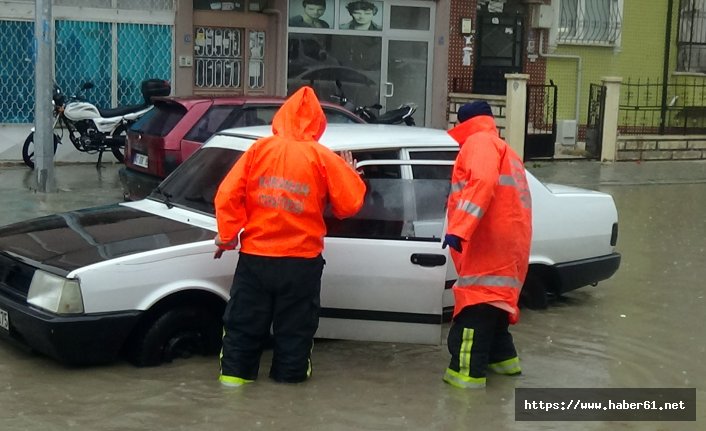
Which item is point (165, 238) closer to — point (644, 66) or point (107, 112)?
point (107, 112)

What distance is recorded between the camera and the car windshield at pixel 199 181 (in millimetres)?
7059

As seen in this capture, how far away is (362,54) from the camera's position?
18.7 metres

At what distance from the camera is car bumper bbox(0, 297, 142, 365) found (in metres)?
5.95

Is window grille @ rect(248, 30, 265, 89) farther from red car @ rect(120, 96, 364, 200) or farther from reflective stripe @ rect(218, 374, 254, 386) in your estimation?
reflective stripe @ rect(218, 374, 254, 386)

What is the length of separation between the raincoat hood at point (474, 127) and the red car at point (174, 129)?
480 cm

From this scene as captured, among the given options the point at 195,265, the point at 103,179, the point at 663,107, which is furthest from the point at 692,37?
the point at 195,265

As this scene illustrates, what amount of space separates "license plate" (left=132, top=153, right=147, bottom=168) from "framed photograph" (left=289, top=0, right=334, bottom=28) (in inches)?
284

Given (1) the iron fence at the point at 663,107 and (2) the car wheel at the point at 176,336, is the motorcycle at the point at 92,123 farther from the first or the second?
(1) the iron fence at the point at 663,107

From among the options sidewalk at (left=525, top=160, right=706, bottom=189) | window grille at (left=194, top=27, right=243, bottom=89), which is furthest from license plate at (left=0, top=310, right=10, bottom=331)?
window grille at (left=194, top=27, right=243, bottom=89)

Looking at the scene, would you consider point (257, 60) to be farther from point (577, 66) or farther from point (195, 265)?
point (195, 265)

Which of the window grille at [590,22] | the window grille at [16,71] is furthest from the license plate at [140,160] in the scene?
the window grille at [590,22]

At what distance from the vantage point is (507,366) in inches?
260

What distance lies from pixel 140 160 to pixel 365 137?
4.57m

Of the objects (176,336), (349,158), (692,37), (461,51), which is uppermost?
(692,37)
